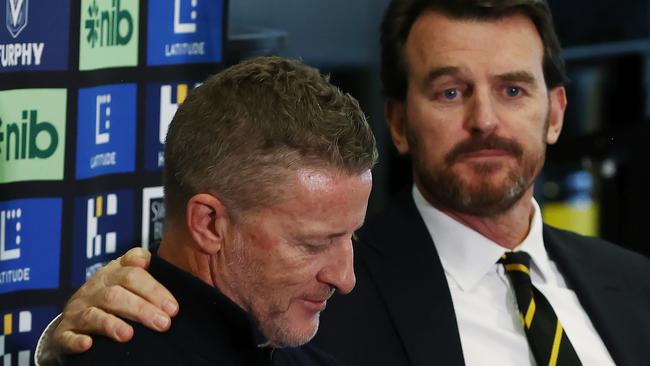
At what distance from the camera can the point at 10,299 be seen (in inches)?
84.4

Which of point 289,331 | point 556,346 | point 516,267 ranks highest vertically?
point 289,331

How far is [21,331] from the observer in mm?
2172

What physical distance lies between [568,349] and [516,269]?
7.5 inches

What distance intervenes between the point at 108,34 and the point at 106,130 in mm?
166

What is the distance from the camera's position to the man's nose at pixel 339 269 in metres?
1.80

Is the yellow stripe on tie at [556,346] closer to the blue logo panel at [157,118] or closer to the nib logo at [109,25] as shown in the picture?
the blue logo panel at [157,118]

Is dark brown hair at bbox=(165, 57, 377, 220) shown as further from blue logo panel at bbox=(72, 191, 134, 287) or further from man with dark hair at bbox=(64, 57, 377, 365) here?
blue logo panel at bbox=(72, 191, 134, 287)

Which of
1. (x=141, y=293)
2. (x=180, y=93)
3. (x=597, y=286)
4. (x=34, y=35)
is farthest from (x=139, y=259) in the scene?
(x=597, y=286)

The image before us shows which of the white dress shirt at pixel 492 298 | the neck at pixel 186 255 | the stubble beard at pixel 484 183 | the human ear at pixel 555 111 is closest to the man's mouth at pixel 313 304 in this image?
the neck at pixel 186 255

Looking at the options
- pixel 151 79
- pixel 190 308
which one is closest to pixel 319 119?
pixel 190 308

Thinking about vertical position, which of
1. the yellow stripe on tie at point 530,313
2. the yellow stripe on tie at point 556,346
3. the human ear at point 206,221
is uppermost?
the human ear at point 206,221

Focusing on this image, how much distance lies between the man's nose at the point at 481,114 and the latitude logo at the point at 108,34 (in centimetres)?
67

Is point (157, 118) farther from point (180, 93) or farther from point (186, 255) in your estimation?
point (186, 255)

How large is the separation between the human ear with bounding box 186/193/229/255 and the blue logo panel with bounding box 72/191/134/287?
1.82 ft
